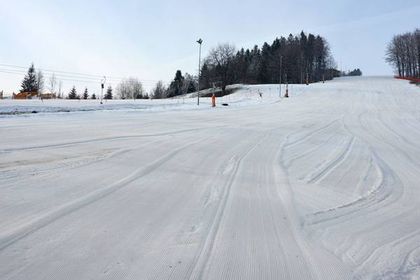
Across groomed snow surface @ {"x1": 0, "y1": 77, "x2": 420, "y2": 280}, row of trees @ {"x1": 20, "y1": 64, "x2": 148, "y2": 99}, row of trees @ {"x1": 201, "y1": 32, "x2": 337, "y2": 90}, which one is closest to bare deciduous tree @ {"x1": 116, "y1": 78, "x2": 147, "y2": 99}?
row of trees @ {"x1": 20, "y1": 64, "x2": 148, "y2": 99}

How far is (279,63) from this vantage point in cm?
9612

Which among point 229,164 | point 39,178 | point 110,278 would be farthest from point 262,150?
point 110,278

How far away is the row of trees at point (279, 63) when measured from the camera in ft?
246

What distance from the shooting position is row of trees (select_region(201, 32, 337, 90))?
7488 cm

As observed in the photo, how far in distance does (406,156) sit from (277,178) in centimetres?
459

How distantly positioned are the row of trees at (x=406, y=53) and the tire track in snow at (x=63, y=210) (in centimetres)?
10795

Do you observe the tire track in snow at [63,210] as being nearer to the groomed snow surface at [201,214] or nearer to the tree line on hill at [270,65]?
the groomed snow surface at [201,214]

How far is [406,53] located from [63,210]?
116m

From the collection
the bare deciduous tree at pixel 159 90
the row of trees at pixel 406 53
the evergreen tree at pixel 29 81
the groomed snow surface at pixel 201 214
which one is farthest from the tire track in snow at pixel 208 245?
the bare deciduous tree at pixel 159 90

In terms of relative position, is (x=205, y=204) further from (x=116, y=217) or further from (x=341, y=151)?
(x=341, y=151)

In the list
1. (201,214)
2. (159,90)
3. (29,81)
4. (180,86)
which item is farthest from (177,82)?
(201,214)

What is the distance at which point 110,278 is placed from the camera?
2.86 m

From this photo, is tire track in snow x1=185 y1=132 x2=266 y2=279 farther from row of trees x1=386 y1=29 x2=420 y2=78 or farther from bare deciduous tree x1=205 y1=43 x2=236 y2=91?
row of trees x1=386 y1=29 x2=420 y2=78

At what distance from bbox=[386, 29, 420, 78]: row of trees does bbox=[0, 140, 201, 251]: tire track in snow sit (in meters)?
108
